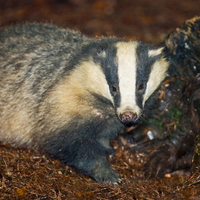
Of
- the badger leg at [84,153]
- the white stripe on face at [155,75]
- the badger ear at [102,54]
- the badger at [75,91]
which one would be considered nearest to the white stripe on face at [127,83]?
the badger at [75,91]

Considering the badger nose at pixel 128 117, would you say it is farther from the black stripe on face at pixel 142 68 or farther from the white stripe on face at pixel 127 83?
the black stripe on face at pixel 142 68

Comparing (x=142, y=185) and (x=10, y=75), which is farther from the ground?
(x=10, y=75)

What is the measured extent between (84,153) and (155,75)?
1236 millimetres

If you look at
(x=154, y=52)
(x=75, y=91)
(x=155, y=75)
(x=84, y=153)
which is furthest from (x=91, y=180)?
(x=154, y=52)

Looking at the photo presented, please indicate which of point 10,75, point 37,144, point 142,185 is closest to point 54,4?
point 10,75

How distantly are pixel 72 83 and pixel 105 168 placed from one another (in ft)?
3.68

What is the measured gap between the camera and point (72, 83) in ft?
12.1

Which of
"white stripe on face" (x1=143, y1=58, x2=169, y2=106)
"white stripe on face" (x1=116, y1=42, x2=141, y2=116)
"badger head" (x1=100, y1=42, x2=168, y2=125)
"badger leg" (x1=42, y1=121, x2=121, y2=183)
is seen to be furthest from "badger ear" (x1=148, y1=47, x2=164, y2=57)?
"badger leg" (x1=42, y1=121, x2=121, y2=183)

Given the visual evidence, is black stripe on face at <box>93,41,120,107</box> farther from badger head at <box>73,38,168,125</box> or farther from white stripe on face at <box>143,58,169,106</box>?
white stripe on face at <box>143,58,169,106</box>

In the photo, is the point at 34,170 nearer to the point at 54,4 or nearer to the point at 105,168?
the point at 105,168

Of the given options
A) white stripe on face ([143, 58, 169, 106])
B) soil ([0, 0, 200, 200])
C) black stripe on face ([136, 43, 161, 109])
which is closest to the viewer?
soil ([0, 0, 200, 200])

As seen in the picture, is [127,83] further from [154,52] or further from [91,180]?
[91,180]

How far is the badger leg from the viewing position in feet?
12.7

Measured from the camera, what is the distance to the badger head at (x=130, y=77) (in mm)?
3276
